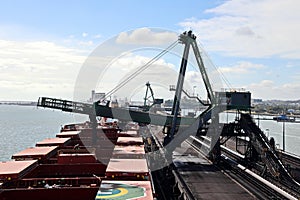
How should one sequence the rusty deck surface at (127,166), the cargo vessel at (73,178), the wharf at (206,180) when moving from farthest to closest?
the wharf at (206,180) → the rusty deck surface at (127,166) → the cargo vessel at (73,178)

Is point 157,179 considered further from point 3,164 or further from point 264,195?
point 3,164

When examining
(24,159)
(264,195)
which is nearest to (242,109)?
(264,195)

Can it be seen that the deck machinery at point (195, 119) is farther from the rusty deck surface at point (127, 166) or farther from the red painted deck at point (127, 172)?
the red painted deck at point (127, 172)

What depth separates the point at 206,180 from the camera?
105 feet

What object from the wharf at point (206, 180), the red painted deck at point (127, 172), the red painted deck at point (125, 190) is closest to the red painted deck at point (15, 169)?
the red painted deck at point (127, 172)

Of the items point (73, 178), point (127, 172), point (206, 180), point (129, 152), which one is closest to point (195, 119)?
point (206, 180)

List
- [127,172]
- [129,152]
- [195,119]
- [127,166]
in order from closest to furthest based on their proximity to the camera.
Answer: [127,172], [127,166], [129,152], [195,119]

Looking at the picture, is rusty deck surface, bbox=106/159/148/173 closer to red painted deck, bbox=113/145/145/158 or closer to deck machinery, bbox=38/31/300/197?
red painted deck, bbox=113/145/145/158

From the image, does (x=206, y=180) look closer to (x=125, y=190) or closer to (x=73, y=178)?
(x=73, y=178)

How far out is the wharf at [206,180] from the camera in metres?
26.7

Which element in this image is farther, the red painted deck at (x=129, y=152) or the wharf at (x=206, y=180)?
the red painted deck at (x=129, y=152)

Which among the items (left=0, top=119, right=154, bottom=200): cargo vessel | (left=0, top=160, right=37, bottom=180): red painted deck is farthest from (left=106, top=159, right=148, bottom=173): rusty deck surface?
(left=0, top=160, right=37, bottom=180): red painted deck

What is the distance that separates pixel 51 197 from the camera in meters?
19.0

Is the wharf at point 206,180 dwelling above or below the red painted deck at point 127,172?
below
